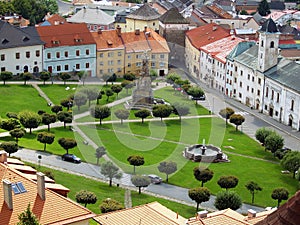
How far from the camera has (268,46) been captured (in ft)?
245

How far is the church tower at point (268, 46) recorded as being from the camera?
7444 centimetres

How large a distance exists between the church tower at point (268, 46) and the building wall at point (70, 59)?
2464cm

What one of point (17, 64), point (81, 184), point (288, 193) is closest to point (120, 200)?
point (81, 184)

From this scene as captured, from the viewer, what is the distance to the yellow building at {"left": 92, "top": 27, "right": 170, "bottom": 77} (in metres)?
88.9

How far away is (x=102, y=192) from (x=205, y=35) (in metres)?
52.0

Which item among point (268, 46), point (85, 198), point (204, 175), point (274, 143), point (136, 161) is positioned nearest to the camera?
point (85, 198)

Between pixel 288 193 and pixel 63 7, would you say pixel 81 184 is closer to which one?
pixel 288 193

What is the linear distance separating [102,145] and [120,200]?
566 inches

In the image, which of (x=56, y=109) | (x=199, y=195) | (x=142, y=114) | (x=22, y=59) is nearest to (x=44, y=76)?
(x=22, y=59)

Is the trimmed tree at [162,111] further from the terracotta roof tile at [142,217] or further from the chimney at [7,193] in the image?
the chimney at [7,193]

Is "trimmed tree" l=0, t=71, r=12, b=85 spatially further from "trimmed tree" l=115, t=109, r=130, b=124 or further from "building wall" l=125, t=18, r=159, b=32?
"building wall" l=125, t=18, r=159, b=32

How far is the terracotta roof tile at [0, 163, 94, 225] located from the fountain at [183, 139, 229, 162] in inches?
1160

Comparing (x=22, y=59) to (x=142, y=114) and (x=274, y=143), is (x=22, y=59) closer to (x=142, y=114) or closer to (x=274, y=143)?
→ (x=142, y=114)

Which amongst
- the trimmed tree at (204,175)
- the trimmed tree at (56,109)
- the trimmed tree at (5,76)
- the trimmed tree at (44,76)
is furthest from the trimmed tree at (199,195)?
the trimmed tree at (5,76)
